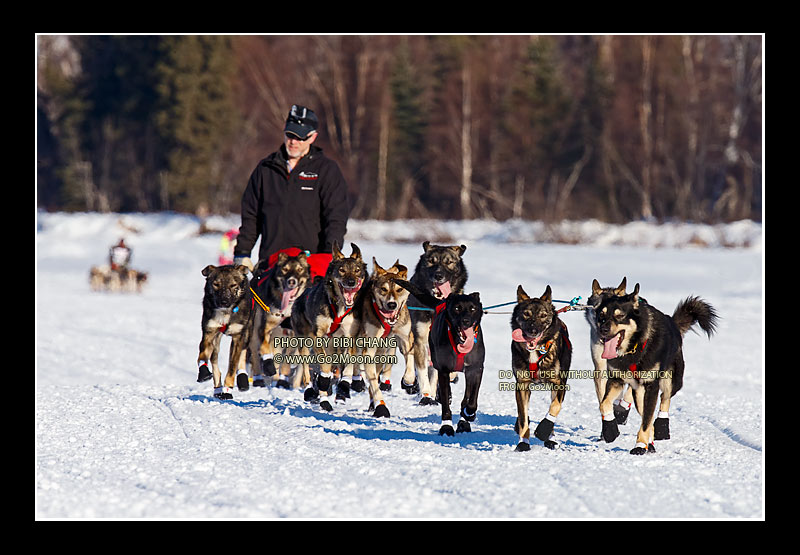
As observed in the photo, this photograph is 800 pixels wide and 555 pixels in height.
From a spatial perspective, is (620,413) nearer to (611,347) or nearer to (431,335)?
(611,347)

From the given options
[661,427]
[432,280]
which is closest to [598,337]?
[661,427]

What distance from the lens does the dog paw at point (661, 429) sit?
6.16 m

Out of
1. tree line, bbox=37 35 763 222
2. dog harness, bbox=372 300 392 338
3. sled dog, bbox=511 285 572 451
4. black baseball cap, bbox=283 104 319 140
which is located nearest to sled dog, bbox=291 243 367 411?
dog harness, bbox=372 300 392 338

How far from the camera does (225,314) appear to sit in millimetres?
6934

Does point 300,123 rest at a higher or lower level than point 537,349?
higher

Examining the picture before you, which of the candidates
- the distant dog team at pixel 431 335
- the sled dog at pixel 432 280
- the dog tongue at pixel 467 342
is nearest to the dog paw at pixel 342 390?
the distant dog team at pixel 431 335

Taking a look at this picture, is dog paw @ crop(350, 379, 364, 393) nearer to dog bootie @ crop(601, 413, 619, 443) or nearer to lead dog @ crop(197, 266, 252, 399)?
lead dog @ crop(197, 266, 252, 399)

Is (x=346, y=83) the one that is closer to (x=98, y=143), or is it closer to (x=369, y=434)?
(x=98, y=143)

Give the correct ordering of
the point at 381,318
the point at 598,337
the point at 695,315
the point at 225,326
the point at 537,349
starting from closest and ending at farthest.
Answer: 1. the point at 537,349
2. the point at 598,337
3. the point at 695,315
4. the point at 381,318
5. the point at 225,326

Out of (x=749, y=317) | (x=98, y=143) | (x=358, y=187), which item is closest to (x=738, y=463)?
(x=749, y=317)

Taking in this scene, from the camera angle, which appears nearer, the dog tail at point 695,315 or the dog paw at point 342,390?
the dog tail at point 695,315

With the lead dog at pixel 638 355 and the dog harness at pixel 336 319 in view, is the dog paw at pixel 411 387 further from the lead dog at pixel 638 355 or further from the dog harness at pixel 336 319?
the lead dog at pixel 638 355

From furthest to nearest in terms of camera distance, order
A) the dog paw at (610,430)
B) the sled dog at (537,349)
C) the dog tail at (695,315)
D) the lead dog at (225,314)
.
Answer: the lead dog at (225,314) → the dog tail at (695,315) → the dog paw at (610,430) → the sled dog at (537,349)

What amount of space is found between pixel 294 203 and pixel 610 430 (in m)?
2.98
